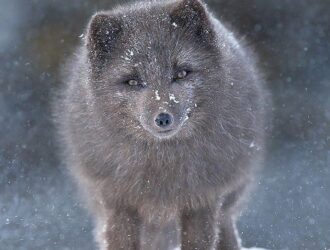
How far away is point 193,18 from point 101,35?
0.51 meters

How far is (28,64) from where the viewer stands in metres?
6.15

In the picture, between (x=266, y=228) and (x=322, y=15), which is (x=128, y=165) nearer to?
(x=266, y=228)

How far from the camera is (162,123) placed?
3.38 metres

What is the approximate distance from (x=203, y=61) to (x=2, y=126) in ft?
9.65

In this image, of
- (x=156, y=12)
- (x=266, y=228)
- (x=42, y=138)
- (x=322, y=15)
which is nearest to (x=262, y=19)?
(x=322, y=15)

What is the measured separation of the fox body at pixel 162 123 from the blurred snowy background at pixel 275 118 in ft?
4.65

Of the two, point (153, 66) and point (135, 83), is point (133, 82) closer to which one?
point (135, 83)

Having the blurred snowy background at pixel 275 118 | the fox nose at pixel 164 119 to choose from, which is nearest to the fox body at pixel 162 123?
the fox nose at pixel 164 119

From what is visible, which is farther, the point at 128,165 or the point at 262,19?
the point at 262,19

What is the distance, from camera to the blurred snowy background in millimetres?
5812

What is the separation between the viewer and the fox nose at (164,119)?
3367 mm

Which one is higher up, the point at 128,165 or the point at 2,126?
the point at 2,126

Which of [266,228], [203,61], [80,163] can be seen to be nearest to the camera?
[203,61]

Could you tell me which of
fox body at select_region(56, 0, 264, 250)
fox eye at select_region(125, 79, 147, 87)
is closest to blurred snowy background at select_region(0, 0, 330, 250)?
fox body at select_region(56, 0, 264, 250)
